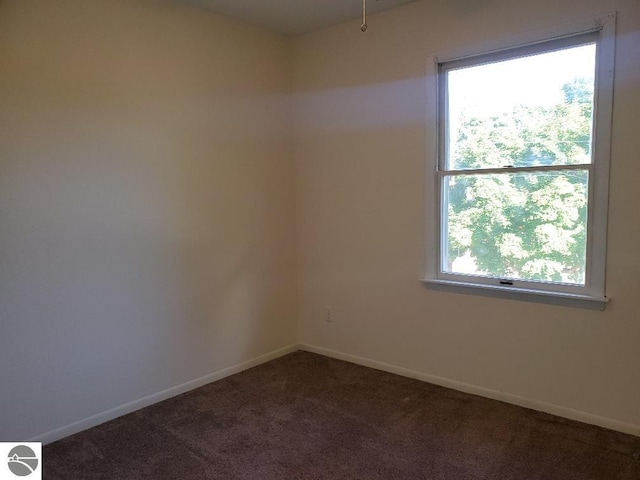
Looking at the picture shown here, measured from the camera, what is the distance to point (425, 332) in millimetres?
3375

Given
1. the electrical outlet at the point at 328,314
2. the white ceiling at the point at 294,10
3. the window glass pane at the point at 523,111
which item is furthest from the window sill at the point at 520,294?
the white ceiling at the point at 294,10

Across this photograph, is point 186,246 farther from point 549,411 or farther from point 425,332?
point 549,411

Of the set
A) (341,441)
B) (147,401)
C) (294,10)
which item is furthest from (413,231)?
(147,401)

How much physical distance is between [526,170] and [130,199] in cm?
242

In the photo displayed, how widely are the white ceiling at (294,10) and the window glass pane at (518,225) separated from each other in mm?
1344

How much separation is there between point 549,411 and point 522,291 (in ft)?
2.43

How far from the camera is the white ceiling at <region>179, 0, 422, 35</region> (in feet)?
10.3

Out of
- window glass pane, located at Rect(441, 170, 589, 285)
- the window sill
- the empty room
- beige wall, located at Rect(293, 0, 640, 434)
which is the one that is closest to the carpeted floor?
the empty room

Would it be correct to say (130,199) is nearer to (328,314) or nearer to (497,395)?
(328,314)

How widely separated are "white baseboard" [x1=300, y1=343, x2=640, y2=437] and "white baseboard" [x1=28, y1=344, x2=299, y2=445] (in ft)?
1.78

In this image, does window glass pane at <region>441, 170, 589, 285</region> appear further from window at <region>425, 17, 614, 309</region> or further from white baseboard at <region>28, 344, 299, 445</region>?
white baseboard at <region>28, 344, 299, 445</region>

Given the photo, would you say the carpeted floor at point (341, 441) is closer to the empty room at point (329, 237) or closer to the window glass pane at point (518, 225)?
the empty room at point (329, 237)

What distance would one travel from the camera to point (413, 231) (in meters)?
3.34

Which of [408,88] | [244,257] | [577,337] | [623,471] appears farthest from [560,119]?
[244,257]
